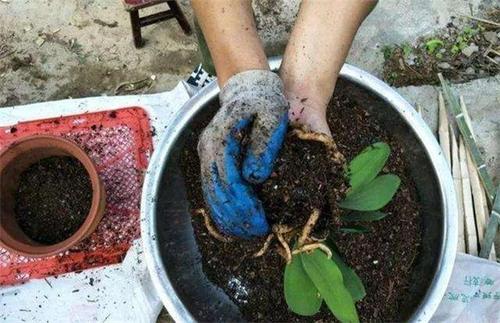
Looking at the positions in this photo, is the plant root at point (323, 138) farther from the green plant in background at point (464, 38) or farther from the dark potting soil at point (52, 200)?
the green plant in background at point (464, 38)

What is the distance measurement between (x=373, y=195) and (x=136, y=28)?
89 centimetres

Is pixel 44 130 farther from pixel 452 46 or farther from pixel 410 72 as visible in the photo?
pixel 452 46

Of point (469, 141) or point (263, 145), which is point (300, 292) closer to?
point (263, 145)

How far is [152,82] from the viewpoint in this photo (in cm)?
159

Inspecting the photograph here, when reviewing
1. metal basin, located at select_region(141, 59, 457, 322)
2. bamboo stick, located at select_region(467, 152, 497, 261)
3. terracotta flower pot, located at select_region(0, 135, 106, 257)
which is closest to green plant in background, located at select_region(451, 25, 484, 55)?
bamboo stick, located at select_region(467, 152, 497, 261)

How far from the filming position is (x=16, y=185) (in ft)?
4.36

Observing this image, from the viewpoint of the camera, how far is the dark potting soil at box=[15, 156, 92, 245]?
1.32 meters

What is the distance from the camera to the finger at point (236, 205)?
2.68 feet

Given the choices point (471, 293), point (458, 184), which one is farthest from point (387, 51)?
point (471, 293)

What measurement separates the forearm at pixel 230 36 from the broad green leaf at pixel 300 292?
1.17ft

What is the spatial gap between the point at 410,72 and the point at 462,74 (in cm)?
15

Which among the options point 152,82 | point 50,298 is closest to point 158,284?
point 50,298

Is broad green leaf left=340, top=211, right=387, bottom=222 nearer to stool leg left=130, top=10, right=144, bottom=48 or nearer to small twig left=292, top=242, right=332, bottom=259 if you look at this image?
small twig left=292, top=242, right=332, bottom=259

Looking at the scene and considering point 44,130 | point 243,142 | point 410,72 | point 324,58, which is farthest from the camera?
point 410,72
